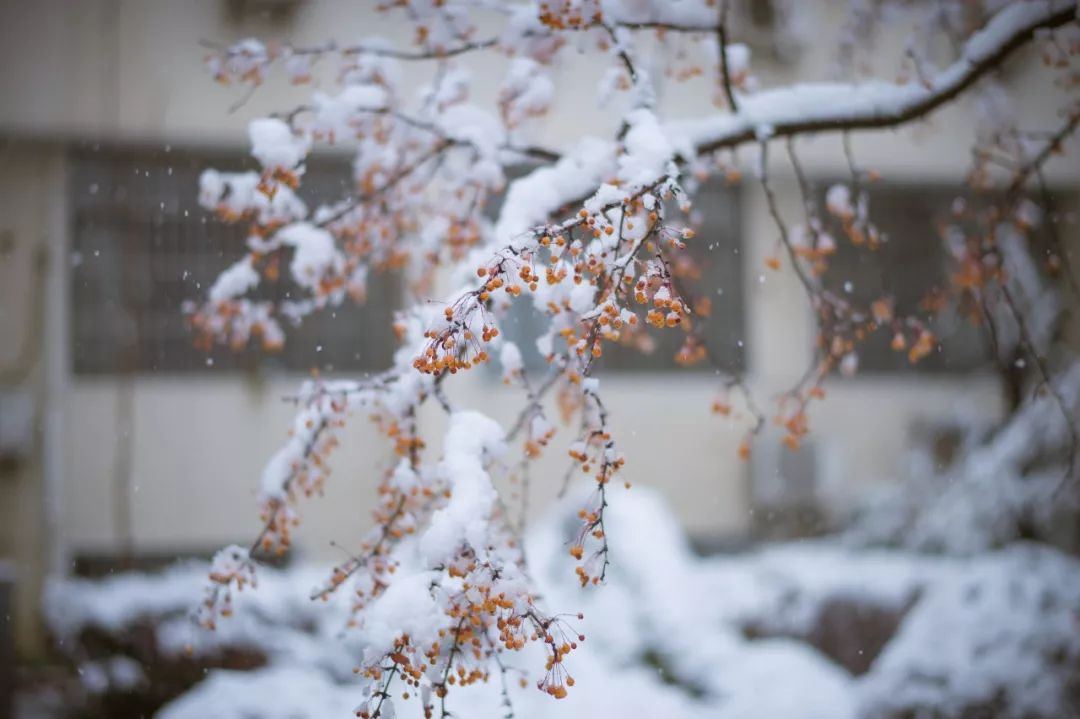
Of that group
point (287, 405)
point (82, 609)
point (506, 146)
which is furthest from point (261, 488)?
point (287, 405)

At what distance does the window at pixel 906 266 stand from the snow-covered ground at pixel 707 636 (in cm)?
254

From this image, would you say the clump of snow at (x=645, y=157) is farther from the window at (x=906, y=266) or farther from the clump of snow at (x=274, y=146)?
the window at (x=906, y=266)

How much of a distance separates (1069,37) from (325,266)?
9.63ft

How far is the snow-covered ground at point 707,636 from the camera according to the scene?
429cm

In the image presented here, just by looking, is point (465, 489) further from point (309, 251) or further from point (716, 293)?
point (716, 293)

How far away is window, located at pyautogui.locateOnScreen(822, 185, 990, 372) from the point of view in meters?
8.85

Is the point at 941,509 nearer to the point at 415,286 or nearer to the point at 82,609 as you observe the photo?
the point at 415,286

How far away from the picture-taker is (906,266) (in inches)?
357

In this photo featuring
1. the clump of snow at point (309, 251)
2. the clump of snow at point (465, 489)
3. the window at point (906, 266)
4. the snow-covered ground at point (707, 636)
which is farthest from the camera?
the window at point (906, 266)

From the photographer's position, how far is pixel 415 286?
3.80 m

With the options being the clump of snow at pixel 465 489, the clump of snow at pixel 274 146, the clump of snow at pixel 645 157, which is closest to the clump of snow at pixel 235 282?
the clump of snow at pixel 274 146

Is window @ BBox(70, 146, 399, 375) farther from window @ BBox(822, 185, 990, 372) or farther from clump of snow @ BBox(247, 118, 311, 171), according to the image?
clump of snow @ BBox(247, 118, 311, 171)

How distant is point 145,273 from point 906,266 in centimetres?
710

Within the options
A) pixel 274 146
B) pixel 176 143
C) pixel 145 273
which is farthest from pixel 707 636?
pixel 176 143
